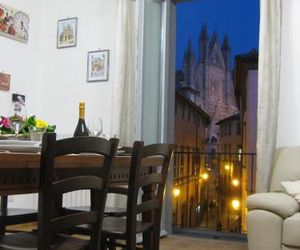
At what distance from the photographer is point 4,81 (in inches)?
187

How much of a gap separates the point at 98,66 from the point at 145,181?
121 inches

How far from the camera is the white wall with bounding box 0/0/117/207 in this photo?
4871 mm

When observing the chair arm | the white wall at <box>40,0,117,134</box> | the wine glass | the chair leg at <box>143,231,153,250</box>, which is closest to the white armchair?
the chair arm

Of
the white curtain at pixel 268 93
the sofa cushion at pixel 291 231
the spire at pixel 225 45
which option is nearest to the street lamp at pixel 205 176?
the spire at pixel 225 45

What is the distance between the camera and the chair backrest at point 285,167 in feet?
11.3

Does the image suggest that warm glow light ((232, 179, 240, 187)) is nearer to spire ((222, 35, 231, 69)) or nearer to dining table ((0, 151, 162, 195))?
spire ((222, 35, 231, 69))

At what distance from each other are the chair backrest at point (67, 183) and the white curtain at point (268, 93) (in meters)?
2.30

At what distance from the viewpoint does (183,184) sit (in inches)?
267

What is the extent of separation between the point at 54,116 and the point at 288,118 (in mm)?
2788

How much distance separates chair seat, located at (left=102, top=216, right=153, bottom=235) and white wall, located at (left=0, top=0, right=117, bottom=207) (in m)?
2.57

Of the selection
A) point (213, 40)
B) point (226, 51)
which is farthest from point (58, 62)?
point (226, 51)

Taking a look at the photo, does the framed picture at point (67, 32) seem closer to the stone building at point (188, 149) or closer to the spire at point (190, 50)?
the stone building at point (188, 149)

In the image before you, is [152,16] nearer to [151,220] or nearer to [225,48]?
[225,48]

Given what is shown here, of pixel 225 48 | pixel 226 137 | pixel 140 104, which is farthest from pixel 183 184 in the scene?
pixel 140 104
